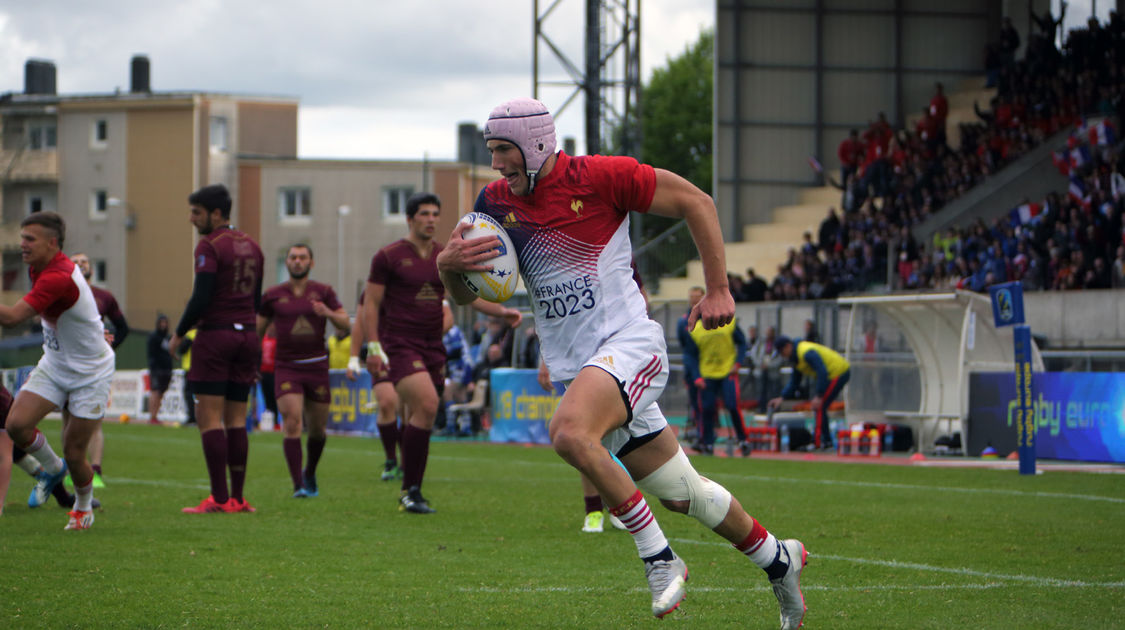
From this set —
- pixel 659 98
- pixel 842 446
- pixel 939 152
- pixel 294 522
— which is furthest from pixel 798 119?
pixel 659 98

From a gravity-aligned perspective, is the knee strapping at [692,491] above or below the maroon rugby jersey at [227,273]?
below

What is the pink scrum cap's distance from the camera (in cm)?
572

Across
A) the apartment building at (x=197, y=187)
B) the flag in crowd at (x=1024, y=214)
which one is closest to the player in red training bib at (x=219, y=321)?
the flag in crowd at (x=1024, y=214)

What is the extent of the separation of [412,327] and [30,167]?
5978cm

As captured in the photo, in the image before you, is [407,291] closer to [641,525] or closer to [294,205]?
[641,525]

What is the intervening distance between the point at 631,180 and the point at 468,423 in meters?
18.7

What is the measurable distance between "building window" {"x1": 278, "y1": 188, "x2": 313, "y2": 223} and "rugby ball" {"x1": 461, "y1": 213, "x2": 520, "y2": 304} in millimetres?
58216

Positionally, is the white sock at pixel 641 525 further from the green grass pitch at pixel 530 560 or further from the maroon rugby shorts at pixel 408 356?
the maroon rugby shorts at pixel 408 356

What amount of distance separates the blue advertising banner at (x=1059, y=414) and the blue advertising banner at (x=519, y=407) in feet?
21.6

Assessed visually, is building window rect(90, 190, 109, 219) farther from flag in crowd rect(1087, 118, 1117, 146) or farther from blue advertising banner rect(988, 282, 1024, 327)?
blue advertising banner rect(988, 282, 1024, 327)

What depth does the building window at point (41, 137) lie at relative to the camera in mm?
65625

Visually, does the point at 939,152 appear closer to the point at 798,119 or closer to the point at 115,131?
the point at 798,119

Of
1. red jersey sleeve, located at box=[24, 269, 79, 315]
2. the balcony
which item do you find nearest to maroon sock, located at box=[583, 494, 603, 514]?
red jersey sleeve, located at box=[24, 269, 79, 315]

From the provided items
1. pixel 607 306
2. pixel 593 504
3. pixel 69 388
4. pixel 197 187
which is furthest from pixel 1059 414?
pixel 197 187
